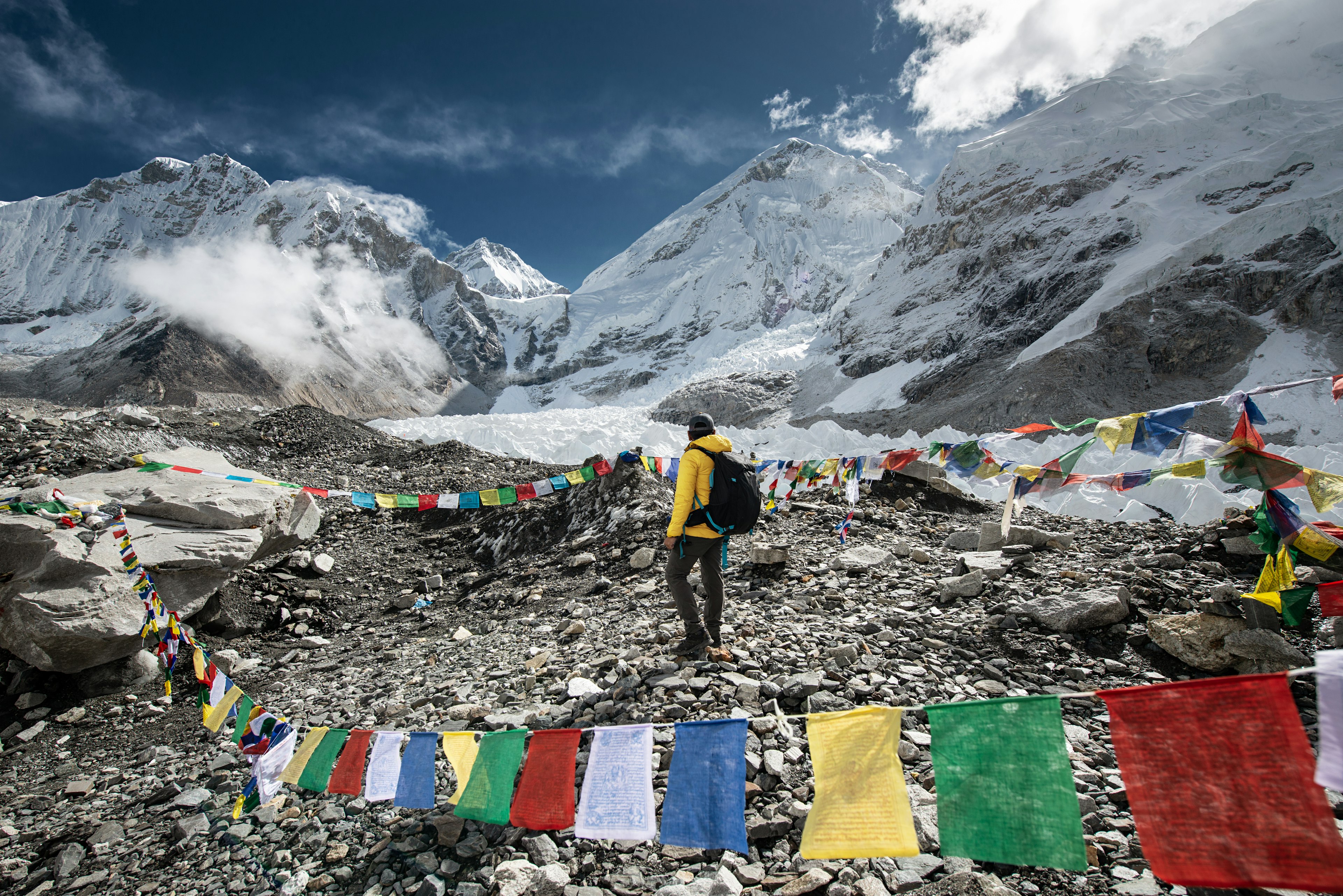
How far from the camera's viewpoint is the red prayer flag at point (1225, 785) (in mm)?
1575

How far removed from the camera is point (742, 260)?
11412cm

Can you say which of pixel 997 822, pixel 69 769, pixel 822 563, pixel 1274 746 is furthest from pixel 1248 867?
pixel 69 769

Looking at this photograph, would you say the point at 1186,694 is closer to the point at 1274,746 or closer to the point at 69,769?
→ the point at 1274,746

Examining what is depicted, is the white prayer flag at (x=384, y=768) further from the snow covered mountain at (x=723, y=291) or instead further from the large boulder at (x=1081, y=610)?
the snow covered mountain at (x=723, y=291)

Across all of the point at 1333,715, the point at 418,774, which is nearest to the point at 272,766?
the point at 418,774

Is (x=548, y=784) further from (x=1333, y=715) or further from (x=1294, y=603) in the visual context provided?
→ (x=1294, y=603)

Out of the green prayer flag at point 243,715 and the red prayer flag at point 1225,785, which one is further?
the green prayer flag at point 243,715

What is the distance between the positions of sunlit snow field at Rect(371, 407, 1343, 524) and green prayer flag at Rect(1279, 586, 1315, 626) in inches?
63.3

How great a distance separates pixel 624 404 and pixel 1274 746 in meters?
82.7

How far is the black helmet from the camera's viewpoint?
4.25m

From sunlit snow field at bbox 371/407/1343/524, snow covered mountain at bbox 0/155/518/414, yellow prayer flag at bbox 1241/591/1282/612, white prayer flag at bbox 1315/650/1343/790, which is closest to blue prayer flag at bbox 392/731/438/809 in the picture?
white prayer flag at bbox 1315/650/1343/790

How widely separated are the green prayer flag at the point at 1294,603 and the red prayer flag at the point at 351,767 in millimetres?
6046

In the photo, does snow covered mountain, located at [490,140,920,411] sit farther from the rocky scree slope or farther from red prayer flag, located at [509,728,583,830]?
red prayer flag, located at [509,728,583,830]

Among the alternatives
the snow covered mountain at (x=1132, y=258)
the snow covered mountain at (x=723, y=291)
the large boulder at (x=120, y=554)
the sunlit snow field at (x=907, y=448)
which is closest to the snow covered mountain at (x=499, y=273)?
the snow covered mountain at (x=723, y=291)
